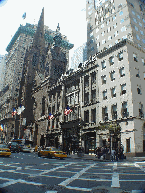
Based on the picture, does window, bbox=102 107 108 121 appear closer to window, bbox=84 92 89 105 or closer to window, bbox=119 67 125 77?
window, bbox=84 92 89 105

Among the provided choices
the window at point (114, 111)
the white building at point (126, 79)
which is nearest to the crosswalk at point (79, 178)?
the white building at point (126, 79)

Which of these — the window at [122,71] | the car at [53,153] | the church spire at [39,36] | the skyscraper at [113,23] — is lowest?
the car at [53,153]

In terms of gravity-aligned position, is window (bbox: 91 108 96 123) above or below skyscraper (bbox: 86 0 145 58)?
below

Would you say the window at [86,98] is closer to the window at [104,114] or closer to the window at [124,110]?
the window at [104,114]

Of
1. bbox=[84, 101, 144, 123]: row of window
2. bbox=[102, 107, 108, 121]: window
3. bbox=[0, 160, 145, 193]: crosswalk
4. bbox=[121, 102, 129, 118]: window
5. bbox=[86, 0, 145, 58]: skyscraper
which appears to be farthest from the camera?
bbox=[86, 0, 145, 58]: skyscraper

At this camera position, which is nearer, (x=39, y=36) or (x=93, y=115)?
(x=93, y=115)

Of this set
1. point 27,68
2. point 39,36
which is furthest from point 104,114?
point 39,36

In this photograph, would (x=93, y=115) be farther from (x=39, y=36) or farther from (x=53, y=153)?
(x=39, y=36)

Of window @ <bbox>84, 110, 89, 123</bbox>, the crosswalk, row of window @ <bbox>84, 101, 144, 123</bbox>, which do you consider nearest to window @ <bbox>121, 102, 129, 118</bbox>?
row of window @ <bbox>84, 101, 144, 123</bbox>

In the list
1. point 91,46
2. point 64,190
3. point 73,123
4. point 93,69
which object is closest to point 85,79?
point 93,69

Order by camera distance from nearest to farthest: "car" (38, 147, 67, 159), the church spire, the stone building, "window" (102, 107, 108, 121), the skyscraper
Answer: "car" (38, 147, 67, 159)
"window" (102, 107, 108, 121)
the skyscraper
the stone building
the church spire

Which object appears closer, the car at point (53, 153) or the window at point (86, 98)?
the car at point (53, 153)

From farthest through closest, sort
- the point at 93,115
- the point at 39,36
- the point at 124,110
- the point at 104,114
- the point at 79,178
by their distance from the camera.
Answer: the point at 39,36 → the point at 93,115 → the point at 104,114 → the point at 124,110 → the point at 79,178

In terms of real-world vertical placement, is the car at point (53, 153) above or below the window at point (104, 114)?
below
